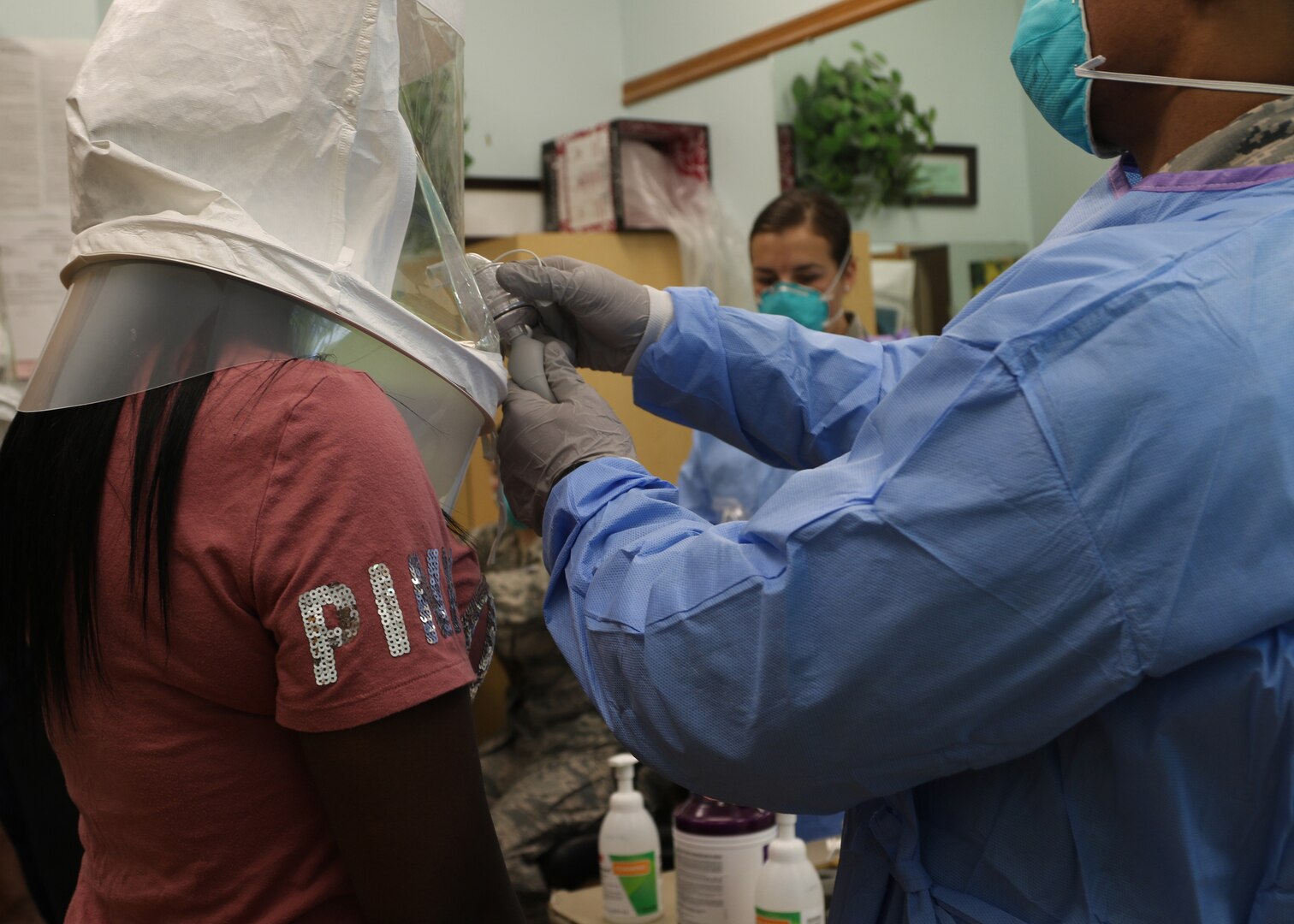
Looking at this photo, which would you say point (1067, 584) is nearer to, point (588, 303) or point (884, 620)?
point (884, 620)

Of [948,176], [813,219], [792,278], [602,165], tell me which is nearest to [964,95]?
[948,176]

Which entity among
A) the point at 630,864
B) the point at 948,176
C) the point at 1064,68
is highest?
the point at 948,176

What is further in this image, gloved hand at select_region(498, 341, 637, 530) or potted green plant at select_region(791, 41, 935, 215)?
potted green plant at select_region(791, 41, 935, 215)

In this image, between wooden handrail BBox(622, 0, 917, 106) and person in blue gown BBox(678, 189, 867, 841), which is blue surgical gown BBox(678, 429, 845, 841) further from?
wooden handrail BBox(622, 0, 917, 106)

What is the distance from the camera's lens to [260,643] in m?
0.79

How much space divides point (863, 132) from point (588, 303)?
6.65 feet

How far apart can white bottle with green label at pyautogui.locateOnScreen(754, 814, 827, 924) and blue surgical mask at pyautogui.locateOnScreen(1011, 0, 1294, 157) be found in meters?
0.79

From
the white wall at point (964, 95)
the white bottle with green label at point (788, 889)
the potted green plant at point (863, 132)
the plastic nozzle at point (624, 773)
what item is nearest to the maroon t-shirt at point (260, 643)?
the white bottle with green label at point (788, 889)

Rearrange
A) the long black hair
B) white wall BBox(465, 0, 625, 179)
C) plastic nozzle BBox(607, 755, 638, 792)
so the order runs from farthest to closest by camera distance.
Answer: white wall BBox(465, 0, 625, 179) < plastic nozzle BBox(607, 755, 638, 792) < the long black hair

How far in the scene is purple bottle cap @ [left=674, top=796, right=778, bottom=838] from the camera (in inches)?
53.5

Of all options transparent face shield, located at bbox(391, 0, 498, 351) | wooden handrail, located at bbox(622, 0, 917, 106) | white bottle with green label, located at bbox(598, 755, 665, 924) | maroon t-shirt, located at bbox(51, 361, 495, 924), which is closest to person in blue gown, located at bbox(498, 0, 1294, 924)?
maroon t-shirt, located at bbox(51, 361, 495, 924)

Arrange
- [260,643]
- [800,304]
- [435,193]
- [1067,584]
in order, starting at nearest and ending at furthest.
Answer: [1067,584]
[260,643]
[435,193]
[800,304]

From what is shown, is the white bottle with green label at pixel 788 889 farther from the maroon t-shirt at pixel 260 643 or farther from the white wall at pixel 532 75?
the white wall at pixel 532 75

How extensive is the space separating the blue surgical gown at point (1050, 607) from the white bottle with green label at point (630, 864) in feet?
2.18
